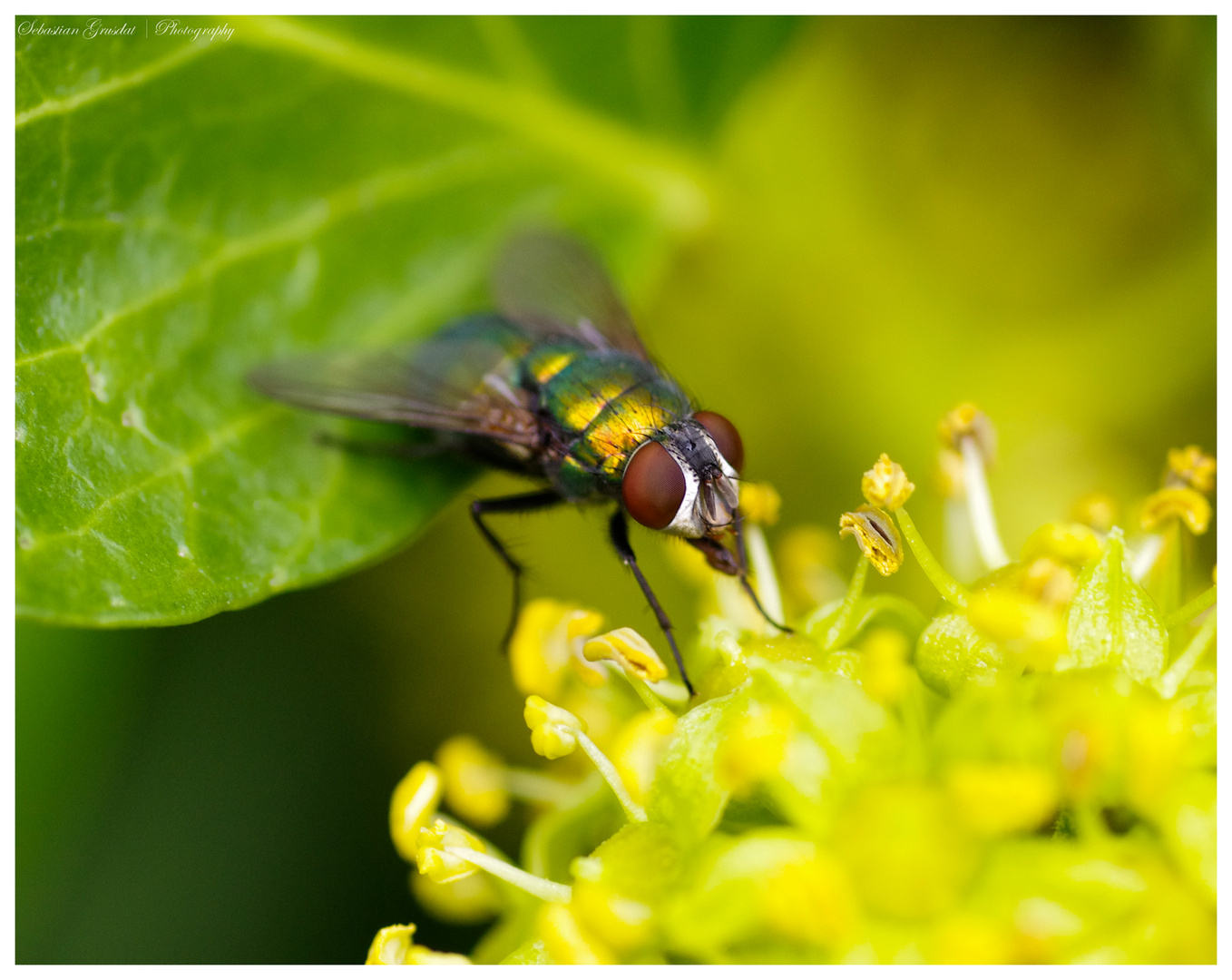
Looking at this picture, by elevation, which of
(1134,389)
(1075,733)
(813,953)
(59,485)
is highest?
(1134,389)

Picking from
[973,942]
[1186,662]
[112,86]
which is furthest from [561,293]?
[973,942]

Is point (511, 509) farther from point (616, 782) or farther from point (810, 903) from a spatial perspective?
point (810, 903)

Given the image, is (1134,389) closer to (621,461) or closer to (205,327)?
(621,461)

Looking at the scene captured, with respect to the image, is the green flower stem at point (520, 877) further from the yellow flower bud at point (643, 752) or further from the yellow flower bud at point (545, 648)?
the yellow flower bud at point (545, 648)

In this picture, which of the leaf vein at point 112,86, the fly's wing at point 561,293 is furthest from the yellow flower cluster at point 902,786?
the leaf vein at point 112,86

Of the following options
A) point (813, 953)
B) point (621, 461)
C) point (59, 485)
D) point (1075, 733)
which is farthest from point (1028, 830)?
point (59, 485)

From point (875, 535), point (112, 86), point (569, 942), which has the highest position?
point (112, 86)
